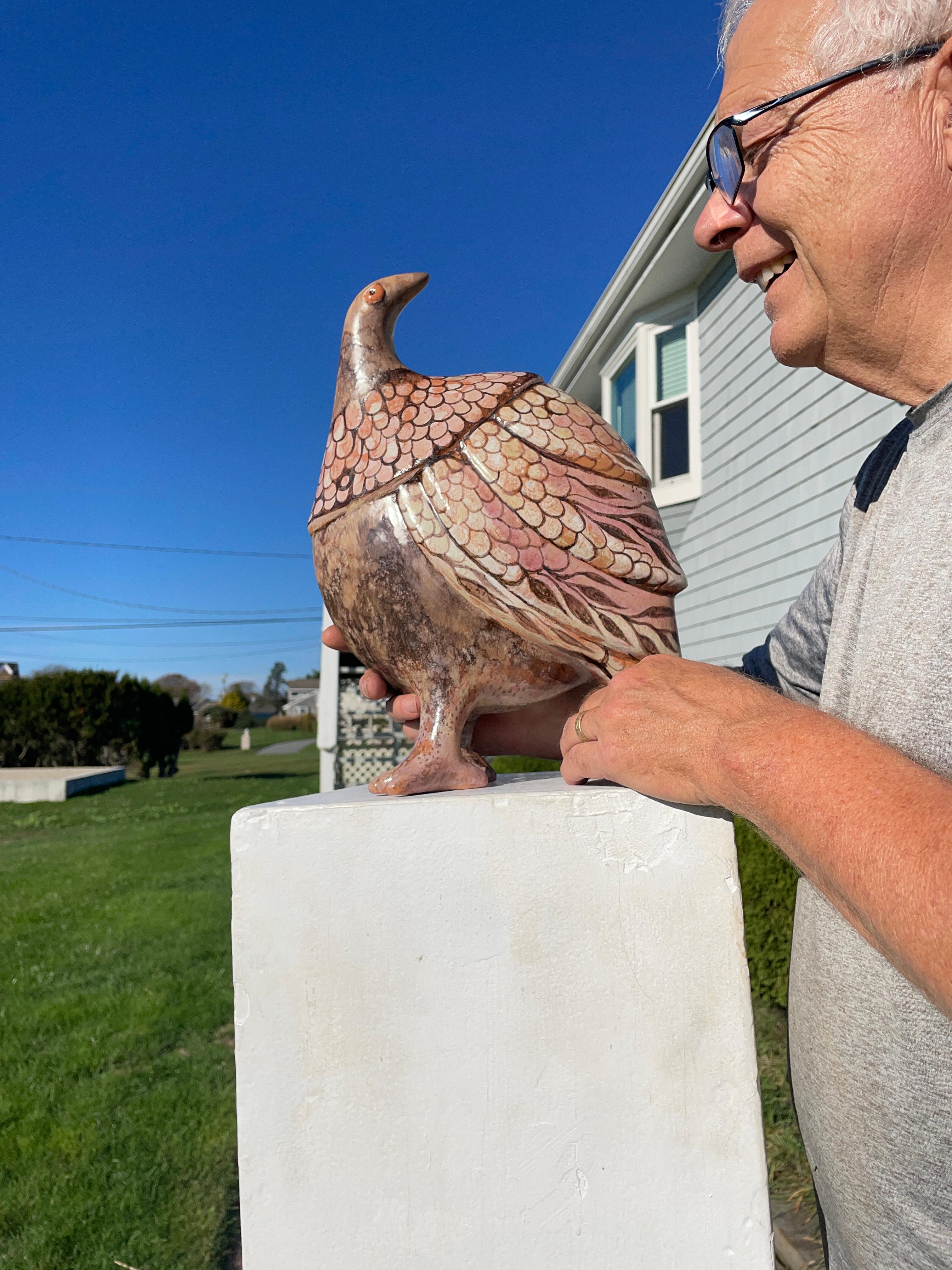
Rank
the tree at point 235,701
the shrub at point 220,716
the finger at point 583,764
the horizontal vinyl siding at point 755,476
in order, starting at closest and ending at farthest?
the finger at point 583,764 → the horizontal vinyl siding at point 755,476 → the shrub at point 220,716 → the tree at point 235,701

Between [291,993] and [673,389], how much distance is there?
21.3ft

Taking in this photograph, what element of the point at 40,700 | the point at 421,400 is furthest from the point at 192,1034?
the point at 40,700

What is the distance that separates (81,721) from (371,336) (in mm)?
17603

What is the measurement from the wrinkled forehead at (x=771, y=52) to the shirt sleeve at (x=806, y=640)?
60 cm

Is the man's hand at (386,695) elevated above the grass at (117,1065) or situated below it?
above

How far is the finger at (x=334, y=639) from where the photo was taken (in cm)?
162

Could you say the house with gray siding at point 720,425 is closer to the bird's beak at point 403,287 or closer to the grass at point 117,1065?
the bird's beak at point 403,287

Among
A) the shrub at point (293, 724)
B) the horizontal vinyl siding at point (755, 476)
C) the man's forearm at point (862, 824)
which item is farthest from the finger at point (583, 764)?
the shrub at point (293, 724)

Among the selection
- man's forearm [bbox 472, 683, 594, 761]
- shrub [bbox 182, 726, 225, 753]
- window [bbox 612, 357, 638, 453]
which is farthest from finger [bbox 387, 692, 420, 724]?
shrub [bbox 182, 726, 225, 753]

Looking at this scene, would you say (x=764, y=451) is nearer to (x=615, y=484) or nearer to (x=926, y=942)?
(x=615, y=484)

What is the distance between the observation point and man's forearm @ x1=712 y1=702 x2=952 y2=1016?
0.76m

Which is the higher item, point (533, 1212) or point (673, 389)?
point (673, 389)

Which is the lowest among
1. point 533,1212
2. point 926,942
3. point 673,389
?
point 533,1212

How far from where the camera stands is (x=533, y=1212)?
120 centimetres
